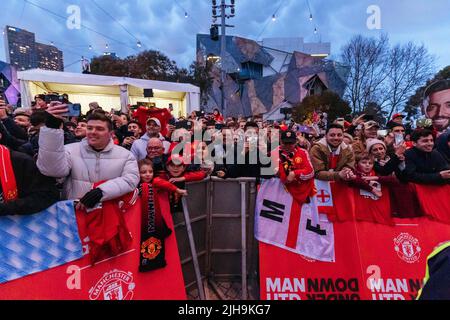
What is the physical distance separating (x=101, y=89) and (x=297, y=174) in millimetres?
13970

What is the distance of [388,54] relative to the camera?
23.8 meters

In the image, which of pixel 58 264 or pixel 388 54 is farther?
pixel 388 54

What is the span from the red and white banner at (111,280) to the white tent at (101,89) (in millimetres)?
11335

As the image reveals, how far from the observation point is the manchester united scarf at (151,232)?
2609mm

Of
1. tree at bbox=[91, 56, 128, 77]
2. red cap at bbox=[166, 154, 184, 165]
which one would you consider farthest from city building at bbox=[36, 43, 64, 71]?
red cap at bbox=[166, 154, 184, 165]

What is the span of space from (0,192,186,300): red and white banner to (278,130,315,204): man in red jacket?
1.35 metres

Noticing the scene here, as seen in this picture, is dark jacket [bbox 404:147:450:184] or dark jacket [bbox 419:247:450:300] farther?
dark jacket [bbox 404:147:450:184]

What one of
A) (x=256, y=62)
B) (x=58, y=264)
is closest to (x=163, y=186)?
(x=58, y=264)

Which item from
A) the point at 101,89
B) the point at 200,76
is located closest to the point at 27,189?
the point at 101,89

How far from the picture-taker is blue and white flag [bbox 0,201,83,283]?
2127 millimetres

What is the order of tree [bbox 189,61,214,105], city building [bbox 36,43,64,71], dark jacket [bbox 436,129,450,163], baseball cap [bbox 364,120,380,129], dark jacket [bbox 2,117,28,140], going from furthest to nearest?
tree [bbox 189,61,214,105]
city building [bbox 36,43,64,71]
baseball cap [bbox 364,120,380,129]
dark jacket [bbox 436,129,450,163]
dark jacket [bbox 2,117,28,140]

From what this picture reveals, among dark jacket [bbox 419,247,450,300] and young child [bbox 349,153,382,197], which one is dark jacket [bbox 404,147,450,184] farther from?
dark jacket [bbox 419,247,450,300]

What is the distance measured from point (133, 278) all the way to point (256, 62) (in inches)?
1941
